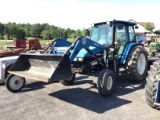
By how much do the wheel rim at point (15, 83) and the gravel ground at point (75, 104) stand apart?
198mm

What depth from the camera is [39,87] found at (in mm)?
6770

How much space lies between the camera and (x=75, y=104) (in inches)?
197

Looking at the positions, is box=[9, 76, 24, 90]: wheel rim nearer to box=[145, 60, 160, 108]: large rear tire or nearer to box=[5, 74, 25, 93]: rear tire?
box=[5, 74, 25, 93]: rear tire

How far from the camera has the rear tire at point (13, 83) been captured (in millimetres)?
6180

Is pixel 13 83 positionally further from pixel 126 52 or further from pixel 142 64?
pixel 142 64

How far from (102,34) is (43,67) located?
246 centimetres

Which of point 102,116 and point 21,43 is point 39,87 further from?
point 21,43

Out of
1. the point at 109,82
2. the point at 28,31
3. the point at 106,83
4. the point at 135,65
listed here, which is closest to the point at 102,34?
the point at 135,65

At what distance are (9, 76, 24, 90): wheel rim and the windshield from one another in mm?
2881

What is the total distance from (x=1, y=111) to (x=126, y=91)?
3400 mm

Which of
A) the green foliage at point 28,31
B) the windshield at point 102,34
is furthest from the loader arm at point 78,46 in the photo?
the green foliage at point 28,31

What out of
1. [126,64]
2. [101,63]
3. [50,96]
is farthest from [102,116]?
[126,64]

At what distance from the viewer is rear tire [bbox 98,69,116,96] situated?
17.9 ft

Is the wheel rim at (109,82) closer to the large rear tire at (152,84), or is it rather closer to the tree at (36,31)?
the large rear tire at (152,84)
